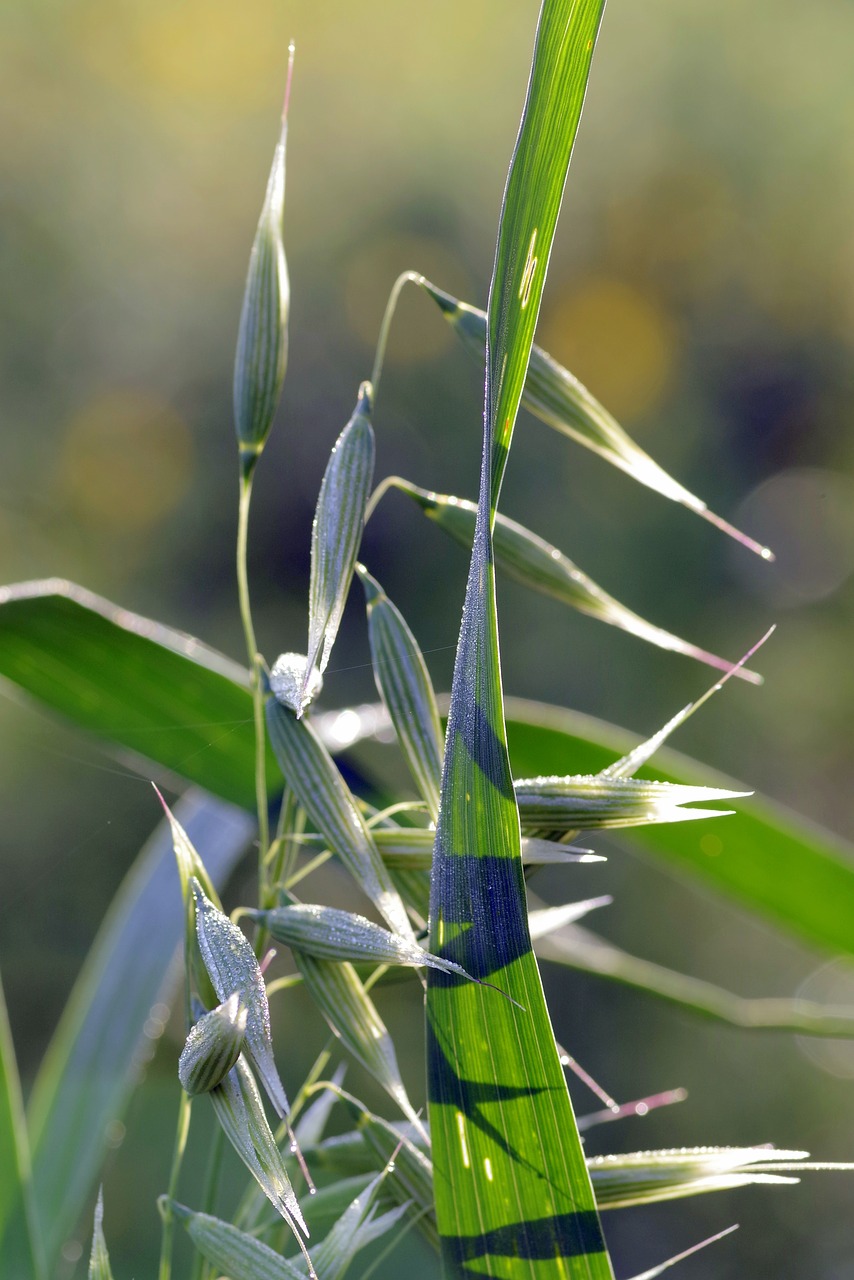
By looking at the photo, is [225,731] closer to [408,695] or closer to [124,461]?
[408,695]

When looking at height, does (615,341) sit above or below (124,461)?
above

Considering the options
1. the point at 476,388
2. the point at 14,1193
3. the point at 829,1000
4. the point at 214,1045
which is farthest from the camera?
the point at 476,388

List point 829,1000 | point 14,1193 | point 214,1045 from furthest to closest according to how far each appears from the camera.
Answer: point 829,1000 < point 14,1193 < point 214,1045

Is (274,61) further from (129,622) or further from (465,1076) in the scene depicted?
(465,1076)

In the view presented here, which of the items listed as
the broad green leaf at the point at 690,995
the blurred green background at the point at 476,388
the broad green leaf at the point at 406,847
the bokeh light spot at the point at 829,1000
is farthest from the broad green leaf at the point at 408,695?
the bokeh light spot at the point at 829,1000

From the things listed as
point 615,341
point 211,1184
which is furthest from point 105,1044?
point 615,341

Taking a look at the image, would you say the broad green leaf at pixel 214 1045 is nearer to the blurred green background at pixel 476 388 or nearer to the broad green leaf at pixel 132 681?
the broad green leaf at pixel 132 681

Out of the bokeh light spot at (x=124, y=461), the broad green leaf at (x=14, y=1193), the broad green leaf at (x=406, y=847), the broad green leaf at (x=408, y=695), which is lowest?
the broad green leaf at (x=14, y=1193)

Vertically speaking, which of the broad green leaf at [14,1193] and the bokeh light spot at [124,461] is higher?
the bokeh light spot at [124,461]
